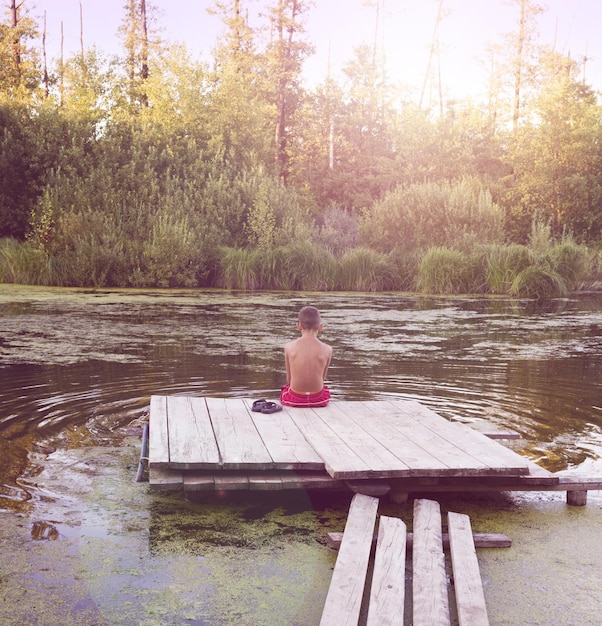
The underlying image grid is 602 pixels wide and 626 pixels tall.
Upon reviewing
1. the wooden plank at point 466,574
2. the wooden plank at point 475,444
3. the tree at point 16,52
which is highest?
the tree at point 16,52

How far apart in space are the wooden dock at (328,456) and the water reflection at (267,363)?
69 cm

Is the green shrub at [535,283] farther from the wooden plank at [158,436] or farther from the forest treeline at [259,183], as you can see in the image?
the wooden plank at [158,436]

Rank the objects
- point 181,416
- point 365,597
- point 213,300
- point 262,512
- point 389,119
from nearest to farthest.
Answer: point 365,597 < point 262,512 < point 181,416 < point 213,300 < point 389,119

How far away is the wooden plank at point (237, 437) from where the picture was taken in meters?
3.91

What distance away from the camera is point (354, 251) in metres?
19.6

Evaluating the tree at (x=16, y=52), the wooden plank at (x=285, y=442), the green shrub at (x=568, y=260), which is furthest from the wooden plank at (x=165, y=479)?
the tree at (x=16, y=52)

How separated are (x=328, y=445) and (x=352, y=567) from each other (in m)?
1.32

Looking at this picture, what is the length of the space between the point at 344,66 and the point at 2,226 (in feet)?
92.5

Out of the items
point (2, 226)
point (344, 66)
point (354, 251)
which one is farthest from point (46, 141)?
point (344, 66)

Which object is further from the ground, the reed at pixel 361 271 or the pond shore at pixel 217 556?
the reed at pixel 361 271

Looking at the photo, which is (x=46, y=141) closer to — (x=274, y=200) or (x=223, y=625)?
(x=274, y=200)

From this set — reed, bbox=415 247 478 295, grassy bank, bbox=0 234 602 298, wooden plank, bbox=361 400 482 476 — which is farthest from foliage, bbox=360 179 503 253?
wooden plank, bbox=361 400 482 476

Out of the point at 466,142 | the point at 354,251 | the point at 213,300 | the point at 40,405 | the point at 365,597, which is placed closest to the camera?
the point at 365,597

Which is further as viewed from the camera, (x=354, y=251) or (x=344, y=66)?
(x=344, y=66)
